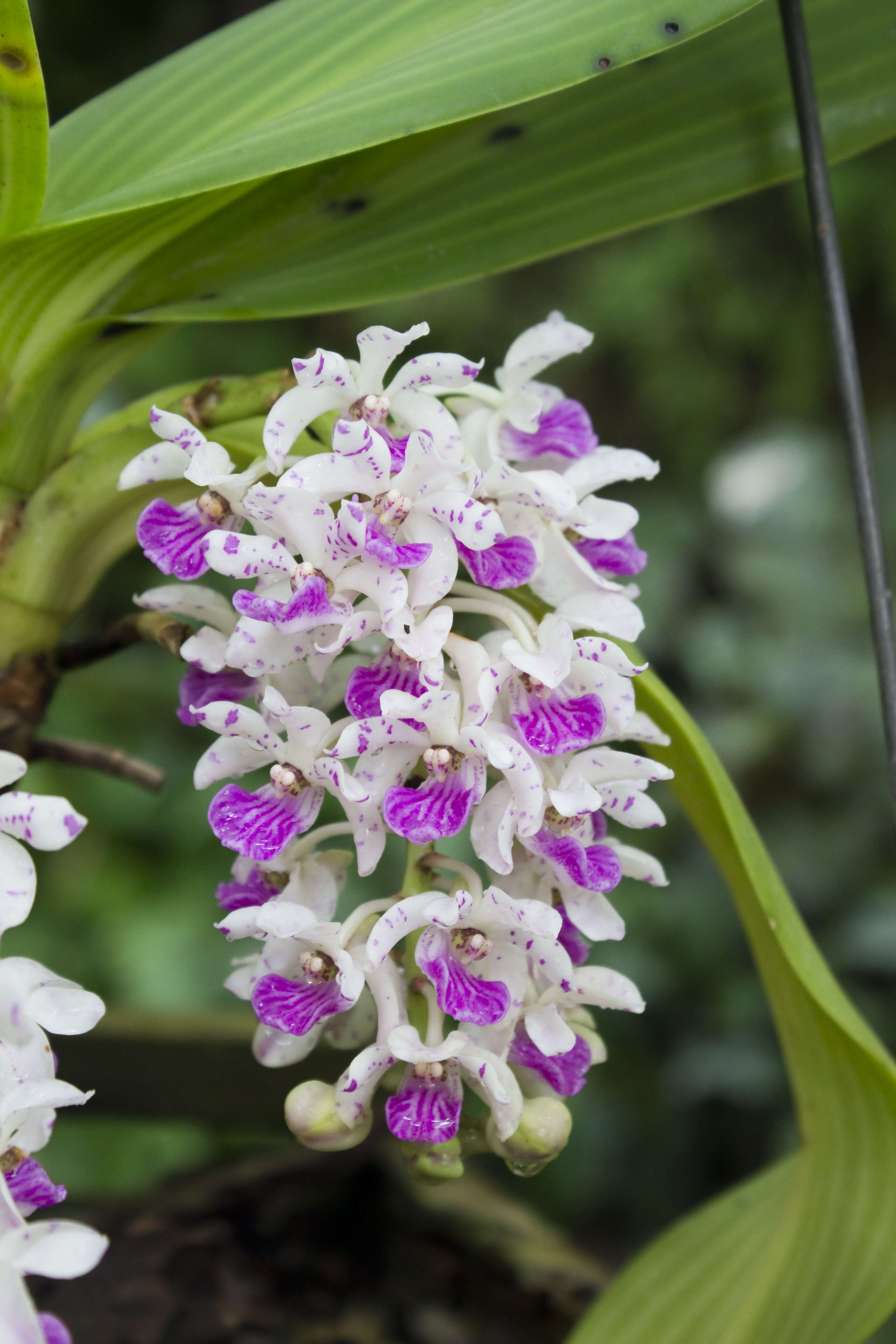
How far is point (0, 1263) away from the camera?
32cm

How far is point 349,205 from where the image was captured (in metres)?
0.54

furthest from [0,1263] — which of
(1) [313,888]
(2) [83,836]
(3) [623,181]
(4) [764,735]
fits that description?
(2) [83,836]

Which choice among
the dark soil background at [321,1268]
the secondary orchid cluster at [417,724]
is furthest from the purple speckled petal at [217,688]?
the dark soil background at [321,1268]

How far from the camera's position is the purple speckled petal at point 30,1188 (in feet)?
1.21

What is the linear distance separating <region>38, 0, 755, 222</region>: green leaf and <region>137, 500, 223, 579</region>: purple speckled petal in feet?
0.40

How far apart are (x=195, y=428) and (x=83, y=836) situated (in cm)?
143

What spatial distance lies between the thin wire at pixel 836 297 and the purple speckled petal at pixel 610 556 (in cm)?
10

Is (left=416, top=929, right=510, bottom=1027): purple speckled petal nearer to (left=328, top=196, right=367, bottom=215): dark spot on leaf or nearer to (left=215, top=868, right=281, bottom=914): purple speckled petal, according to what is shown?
(left=215, top=868, right=281, bottom=914): purple speckled petal

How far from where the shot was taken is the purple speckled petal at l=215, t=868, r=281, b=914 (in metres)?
0.44

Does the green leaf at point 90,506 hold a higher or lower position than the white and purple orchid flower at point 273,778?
higher

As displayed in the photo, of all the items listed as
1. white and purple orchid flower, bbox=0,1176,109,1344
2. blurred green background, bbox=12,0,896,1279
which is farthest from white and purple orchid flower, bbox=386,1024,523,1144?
blurred green background, bbox=12,0,896,1279

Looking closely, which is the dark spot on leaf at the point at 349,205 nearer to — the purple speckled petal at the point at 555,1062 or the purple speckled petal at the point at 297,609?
the purple speckled petal at the point at 297,609

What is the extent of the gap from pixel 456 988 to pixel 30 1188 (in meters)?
0.16

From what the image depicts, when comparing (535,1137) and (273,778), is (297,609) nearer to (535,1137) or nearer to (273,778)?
(273,778)
